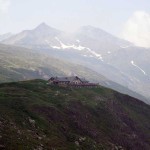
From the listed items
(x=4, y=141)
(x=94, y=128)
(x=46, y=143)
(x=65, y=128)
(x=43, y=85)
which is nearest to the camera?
(x=4, y=141)

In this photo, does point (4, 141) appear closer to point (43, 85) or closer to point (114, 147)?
point (114, 147)

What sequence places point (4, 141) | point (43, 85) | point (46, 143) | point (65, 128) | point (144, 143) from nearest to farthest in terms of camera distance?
1. point (4, 141)
2. point (46, 143)
3. point (65, 128)
4. point (144, 143)
5. point (43, 85)

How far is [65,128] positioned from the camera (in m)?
140

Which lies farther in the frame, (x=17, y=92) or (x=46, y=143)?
(x=17, y=92)

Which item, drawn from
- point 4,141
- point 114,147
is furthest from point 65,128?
point 4,141

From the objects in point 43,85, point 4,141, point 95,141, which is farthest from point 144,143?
point 4,141

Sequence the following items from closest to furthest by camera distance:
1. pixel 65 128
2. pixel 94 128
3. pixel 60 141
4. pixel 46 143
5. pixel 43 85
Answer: pixel 46 143 < pixel 60 141 < pixel 65 128 < pixel 94 128 < pixel 43 85

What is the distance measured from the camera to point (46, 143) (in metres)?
112

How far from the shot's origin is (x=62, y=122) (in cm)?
14425

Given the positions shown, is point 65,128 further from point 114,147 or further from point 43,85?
point 43,85

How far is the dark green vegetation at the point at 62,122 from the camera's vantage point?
112 m

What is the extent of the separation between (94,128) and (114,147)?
44.6 ft

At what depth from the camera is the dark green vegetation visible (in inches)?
4392

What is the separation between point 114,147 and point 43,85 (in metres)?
60.7
